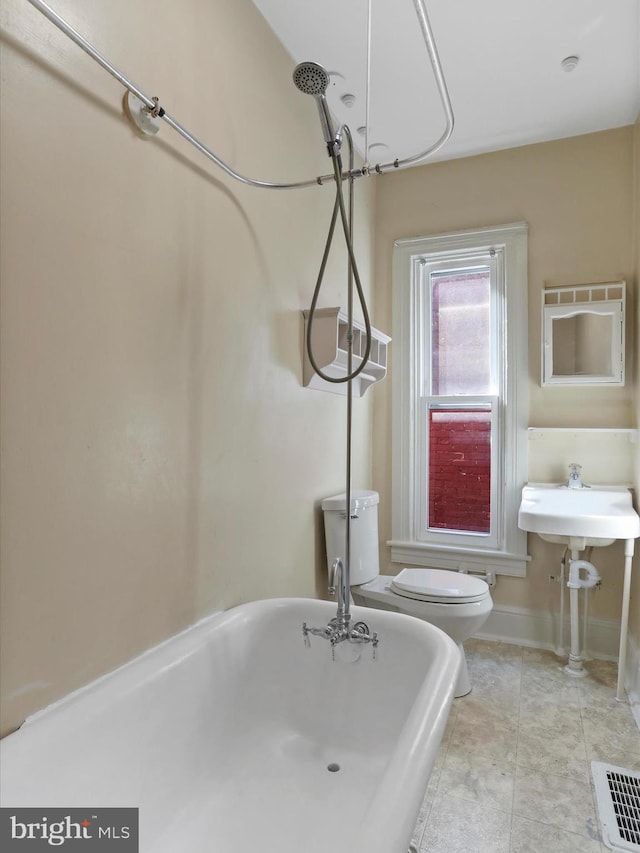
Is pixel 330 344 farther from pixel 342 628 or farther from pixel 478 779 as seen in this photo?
pixel 478 779

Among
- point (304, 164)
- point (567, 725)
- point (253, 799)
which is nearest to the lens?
point (253, 799)

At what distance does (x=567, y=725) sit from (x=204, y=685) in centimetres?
147

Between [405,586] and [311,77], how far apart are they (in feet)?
6.06

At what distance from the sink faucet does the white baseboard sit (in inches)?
26.9

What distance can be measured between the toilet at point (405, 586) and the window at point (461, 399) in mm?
552

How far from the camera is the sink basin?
2105mm

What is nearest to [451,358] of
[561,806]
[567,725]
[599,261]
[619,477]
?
[599,261]

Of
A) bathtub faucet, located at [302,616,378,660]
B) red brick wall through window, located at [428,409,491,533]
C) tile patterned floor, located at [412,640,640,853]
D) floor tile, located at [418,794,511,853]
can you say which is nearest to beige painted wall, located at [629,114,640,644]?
tile patterned floor, located at [412,640,640,853]

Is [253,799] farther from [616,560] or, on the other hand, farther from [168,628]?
[616,560]

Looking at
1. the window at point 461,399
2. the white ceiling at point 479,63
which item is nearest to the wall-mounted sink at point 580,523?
the window at point 461,399

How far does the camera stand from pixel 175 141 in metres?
1.44

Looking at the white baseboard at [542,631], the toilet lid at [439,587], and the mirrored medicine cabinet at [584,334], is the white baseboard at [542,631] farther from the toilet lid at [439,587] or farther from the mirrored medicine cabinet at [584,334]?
the mirrored medicine cabinet at [584,334]

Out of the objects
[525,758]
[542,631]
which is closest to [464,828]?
[525,758]

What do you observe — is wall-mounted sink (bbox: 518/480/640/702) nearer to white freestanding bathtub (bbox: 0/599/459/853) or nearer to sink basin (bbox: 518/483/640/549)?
sink basin (bbox: 518/483/640/549)
